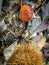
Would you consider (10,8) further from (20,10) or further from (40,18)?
(40,18)

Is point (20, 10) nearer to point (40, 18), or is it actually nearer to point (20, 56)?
point (40, 18)

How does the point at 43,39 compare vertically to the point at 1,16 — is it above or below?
below

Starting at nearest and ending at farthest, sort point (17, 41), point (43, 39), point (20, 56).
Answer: point (20, 56), point (17, 41), point (43, 39)

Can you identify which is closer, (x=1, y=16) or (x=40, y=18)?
(x=1, y=16)

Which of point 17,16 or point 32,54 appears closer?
point 32,54

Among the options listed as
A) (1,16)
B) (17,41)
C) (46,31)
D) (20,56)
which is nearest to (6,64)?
(20,56)

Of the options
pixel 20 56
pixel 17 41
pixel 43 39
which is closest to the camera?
pixel 20 56

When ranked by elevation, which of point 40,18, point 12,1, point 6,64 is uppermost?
point 12,1

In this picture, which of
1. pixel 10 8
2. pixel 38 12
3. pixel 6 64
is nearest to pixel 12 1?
pixel 10 8

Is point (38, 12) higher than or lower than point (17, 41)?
higher
